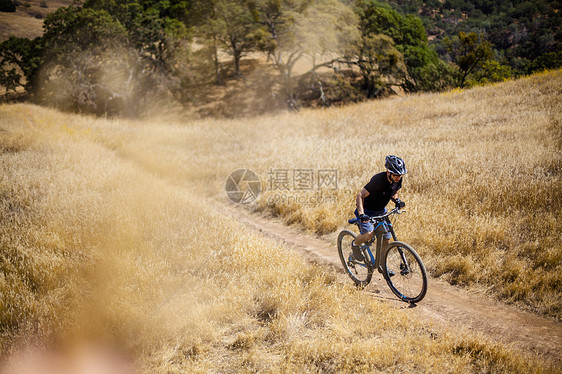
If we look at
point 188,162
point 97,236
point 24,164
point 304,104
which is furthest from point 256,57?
point 97,236

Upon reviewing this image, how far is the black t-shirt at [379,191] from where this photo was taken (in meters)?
4.56

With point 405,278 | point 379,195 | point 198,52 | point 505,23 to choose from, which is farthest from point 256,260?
point 505,23

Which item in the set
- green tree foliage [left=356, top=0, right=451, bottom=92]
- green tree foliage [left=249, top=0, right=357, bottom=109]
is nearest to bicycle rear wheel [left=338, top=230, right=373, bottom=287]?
green tree foliage [left=249, top=0, right=357, bottom=109]

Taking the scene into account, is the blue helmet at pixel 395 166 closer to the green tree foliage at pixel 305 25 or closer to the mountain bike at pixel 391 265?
the mountain bike at pixel 391 265

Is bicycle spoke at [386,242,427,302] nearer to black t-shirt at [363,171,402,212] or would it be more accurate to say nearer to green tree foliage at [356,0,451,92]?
black t-shirt at [363,171,402,212]

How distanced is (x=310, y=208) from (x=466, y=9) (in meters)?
140

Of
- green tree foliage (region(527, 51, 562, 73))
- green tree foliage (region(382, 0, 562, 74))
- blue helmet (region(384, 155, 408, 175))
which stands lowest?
blue helmet (region(384, 155, 408, 175))

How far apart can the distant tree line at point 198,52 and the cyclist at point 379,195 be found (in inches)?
911

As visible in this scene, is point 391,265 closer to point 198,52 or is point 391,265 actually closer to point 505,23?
point 198,52

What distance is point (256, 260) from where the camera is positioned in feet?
18.1

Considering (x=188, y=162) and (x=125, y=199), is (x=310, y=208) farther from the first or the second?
(x=188, y=162)

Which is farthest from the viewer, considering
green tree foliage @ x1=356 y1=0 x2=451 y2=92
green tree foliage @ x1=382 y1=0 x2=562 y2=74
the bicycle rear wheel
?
green tree foliage @ x1=382 y1=0 x2=562 y2=74

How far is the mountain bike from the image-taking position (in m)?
4.54

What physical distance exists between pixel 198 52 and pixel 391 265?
1303 inches
